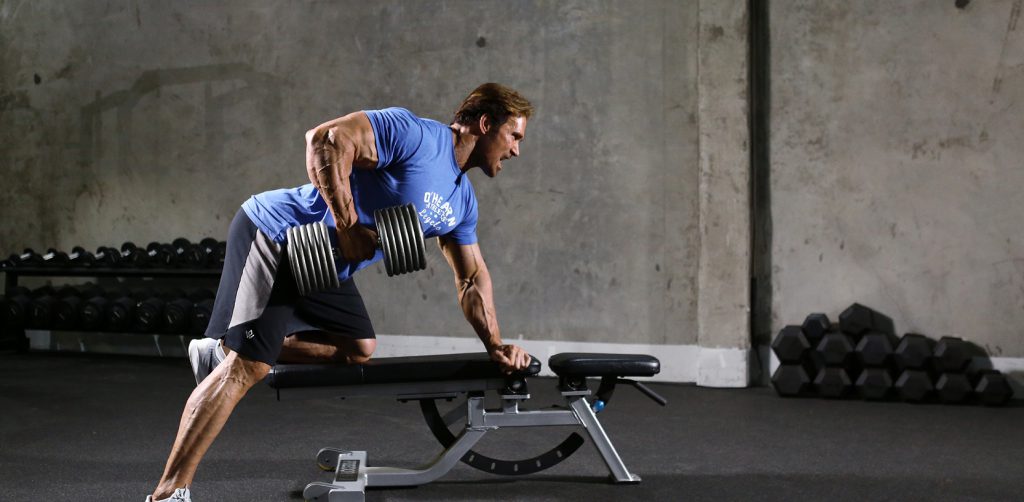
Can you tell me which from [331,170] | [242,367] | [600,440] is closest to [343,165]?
[331,170]

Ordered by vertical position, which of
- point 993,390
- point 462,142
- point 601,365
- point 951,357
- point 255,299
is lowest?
point 993,390

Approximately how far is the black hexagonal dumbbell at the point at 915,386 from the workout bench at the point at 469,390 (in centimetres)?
199

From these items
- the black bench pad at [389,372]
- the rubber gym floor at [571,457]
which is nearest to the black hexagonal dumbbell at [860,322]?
the rubber gym floor at [571,457]

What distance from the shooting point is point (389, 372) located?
222 centimetres

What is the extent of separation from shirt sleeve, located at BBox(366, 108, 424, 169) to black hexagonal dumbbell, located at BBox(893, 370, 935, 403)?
2.72 m

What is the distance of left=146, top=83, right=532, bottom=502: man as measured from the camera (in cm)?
A: 192

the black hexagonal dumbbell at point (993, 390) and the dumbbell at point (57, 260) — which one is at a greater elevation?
the dumbbell at point (57, 260)

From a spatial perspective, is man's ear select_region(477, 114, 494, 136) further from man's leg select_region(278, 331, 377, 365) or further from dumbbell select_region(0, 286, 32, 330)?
dumbbell select_region(0, 286, 32, 330)

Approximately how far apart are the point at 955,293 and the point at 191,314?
13.0 ft

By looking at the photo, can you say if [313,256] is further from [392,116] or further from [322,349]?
[322,349]

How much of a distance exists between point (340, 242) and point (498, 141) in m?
0.48

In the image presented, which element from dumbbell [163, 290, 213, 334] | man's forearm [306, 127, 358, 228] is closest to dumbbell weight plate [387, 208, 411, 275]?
man's forearm [306, 127, 358, 228]

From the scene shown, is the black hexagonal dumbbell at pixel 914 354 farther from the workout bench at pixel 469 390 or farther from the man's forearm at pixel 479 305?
the man's forearm at pixel 479 305

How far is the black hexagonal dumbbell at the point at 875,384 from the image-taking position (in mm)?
3846
